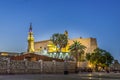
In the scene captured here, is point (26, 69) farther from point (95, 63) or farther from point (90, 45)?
Result: point (90, 45)

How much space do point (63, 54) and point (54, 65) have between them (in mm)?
53247

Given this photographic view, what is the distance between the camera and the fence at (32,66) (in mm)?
73875

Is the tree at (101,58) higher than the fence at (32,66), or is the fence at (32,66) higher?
the tree at (101,58)

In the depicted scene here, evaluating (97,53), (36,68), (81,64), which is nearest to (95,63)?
(97,53)

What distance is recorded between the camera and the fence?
242 feet

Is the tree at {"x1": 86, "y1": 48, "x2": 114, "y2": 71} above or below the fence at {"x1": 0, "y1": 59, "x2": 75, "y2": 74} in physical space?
above

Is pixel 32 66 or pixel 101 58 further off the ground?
pixel 101 58

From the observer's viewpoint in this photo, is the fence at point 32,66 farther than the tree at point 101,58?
No

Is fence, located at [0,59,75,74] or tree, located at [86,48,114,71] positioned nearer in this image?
fence, located at [0,59,75,74]

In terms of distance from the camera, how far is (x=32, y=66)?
81.7 m

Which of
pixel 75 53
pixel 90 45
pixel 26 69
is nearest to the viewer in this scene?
pixel 26 69

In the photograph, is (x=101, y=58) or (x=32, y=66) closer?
(x=32, y=66)

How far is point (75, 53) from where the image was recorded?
5335 inches

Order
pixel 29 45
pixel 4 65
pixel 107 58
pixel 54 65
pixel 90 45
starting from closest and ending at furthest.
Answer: pixel 4 65 → pixel 54 65 → pixel 107 58 → pixel 29 45 → pixel 90 45
